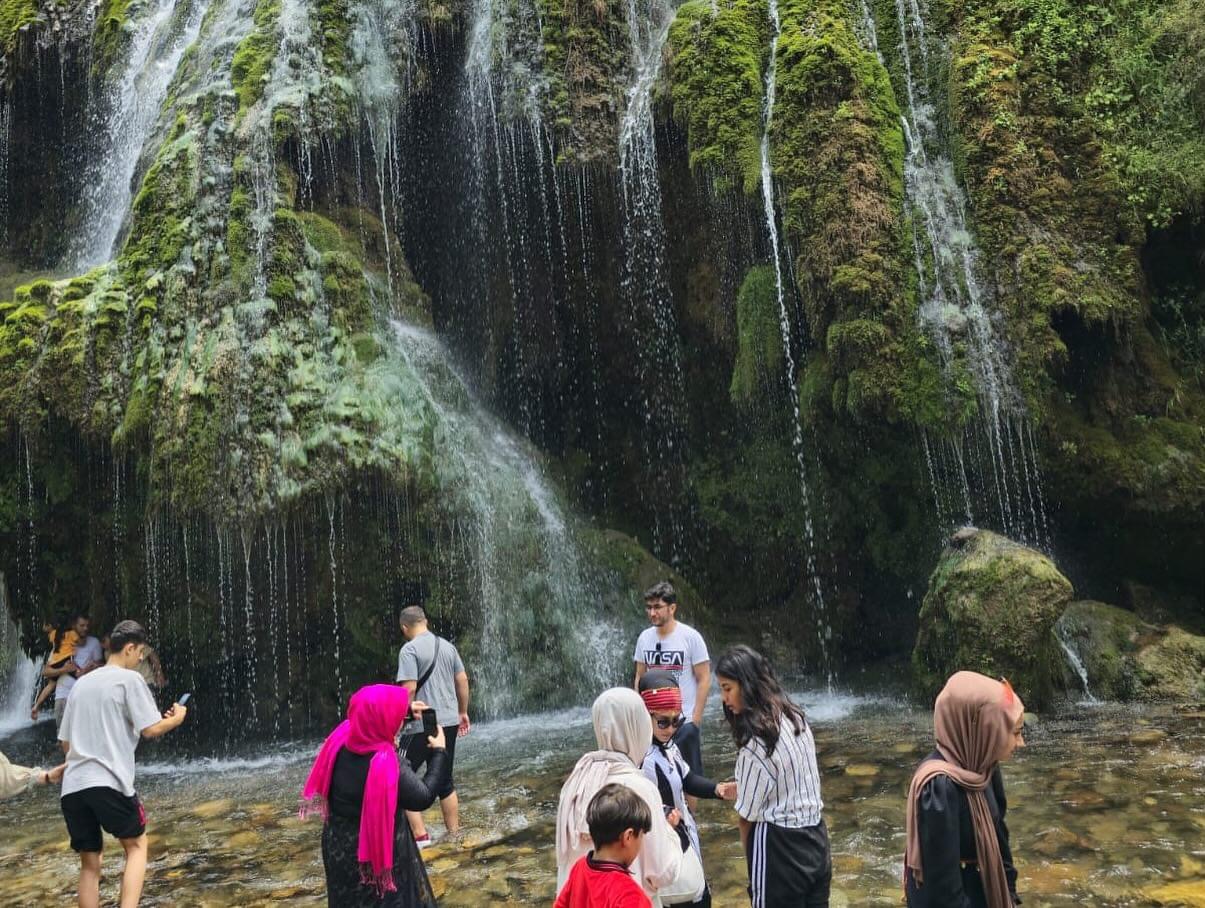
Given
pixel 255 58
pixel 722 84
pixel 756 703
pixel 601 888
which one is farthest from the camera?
pixel 255 58

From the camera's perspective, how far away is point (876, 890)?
5.30 metres

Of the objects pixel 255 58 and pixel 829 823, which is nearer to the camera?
pixel 829 823

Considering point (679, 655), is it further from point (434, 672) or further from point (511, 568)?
point (511, 568)

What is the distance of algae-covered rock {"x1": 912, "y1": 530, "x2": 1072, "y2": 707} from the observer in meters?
9.31

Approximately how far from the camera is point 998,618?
941 centimetres

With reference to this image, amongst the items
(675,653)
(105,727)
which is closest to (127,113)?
(105,727)

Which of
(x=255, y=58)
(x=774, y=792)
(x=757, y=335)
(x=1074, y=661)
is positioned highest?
(x=255, y=58)

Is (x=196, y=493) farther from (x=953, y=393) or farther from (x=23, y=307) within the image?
(x=953, y=393)

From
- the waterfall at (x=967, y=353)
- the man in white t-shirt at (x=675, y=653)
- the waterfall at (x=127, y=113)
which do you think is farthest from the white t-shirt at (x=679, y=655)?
the waterfall at (x=127, y=113)

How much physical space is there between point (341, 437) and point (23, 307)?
454 centimetres

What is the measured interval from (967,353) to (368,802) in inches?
359

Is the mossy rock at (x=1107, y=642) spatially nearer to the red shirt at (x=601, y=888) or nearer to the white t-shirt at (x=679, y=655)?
the white t-shirt at (x=679, y=655)

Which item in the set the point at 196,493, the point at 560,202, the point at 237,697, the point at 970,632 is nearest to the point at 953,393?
the point at 970,632

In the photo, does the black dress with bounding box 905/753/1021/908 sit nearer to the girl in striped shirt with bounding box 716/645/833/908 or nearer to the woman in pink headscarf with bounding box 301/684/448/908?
the girl in striped shirt with bounding box 716/645/833/908
